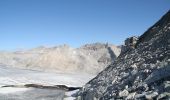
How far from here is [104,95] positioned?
9414 mm

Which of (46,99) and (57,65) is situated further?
(57,65)

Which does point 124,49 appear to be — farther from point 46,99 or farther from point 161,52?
point 161,52

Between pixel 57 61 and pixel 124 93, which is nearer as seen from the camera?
pixel 124 93

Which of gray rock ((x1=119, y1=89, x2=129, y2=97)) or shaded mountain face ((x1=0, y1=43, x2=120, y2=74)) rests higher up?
shaded mountain face ((x1=0, y1=43, x2=120, y2=74))

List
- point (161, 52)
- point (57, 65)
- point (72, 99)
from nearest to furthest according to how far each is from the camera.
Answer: point (161, 52)
point (72, 99)
point (57, 65)

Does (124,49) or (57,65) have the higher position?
(57,65)

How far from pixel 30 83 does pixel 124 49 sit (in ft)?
18.3

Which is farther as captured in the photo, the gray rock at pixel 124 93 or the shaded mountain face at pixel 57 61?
the shaded mountain face at pixel 57 61

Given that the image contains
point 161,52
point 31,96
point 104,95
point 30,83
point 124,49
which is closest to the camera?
point 104,95

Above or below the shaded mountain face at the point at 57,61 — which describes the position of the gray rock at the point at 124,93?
below

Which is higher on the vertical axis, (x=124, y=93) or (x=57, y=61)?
(x=57, y=61)

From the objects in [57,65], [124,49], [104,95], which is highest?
[57,65]

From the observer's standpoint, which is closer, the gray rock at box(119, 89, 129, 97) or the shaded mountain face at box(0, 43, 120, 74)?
the gray rock at box(119, 89, 129, 97)

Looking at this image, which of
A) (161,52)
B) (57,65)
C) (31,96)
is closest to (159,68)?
(161,52)
